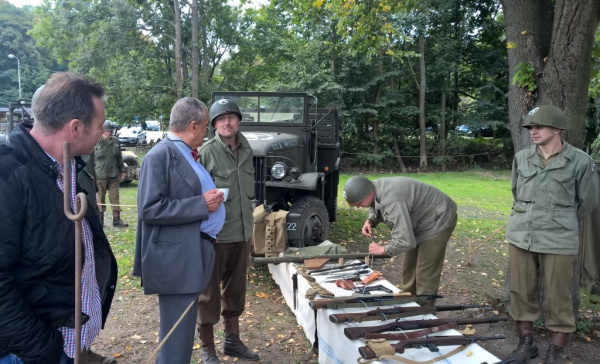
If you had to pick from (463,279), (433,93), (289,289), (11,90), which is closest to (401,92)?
(433,93)

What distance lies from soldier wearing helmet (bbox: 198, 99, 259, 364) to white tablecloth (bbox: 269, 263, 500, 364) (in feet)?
1.87

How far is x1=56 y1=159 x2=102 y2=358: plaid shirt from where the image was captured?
5.36 ft

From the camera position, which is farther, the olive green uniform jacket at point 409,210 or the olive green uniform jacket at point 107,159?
the olive green uniform jacket at point 107,159

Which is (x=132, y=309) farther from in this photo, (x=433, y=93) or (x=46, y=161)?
(x=433, y=93)

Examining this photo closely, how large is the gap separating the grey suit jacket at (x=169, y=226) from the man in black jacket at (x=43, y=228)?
2.17ft

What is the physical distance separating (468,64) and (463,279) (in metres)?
20.4

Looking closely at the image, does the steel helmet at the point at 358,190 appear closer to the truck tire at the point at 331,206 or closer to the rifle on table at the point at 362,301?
the rifle on table at the point at 362,301

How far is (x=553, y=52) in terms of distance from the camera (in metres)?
3.97

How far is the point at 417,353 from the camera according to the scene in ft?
8.41

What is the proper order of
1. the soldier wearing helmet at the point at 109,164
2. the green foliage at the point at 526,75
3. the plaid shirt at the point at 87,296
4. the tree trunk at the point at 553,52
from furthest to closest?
the soldier wearing helmet at the point at 109,164 < the green foliage at the point at 526,75 < the tree trunk at the point at 553,52 < the plaid shirt at the point at 87,296

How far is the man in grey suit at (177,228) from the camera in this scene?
93.0 inches

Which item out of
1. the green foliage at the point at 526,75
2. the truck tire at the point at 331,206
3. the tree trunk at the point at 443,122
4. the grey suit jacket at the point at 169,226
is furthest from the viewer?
the tree trunk at the point at 443,122

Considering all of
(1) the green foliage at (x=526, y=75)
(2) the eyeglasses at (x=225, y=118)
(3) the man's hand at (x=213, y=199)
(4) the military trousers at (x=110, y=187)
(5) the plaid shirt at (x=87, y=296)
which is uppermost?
(1) the green foliage at (x=526, y=75)

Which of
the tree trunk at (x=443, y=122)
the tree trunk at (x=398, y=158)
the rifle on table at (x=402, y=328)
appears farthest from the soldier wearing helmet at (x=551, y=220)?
the tree trunk at (x=443, y=122)
